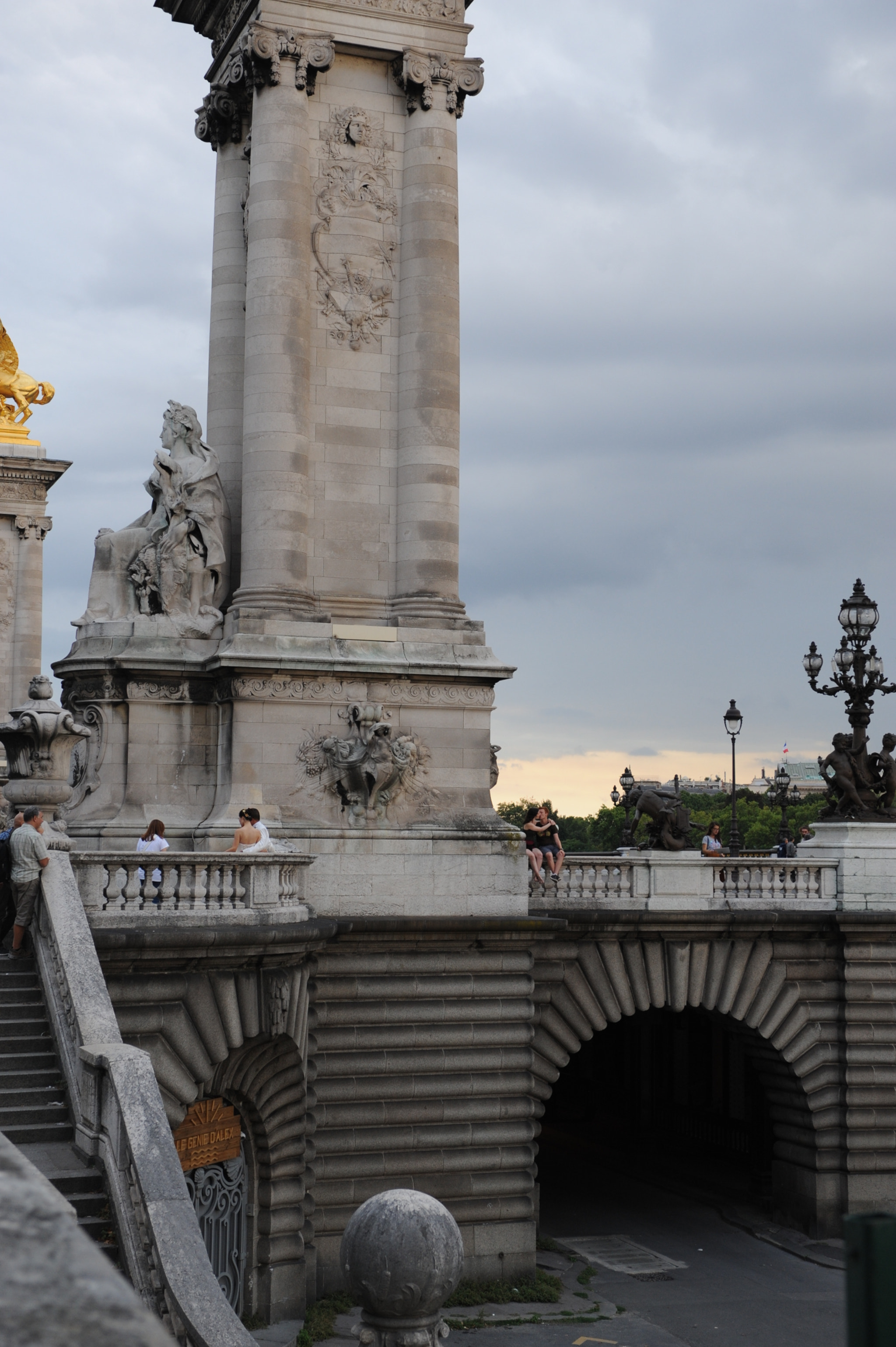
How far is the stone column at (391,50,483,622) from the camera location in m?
25.2

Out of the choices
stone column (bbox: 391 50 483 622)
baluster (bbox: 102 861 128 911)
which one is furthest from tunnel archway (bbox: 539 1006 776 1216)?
baluster (bbox: 102 861 128 911)

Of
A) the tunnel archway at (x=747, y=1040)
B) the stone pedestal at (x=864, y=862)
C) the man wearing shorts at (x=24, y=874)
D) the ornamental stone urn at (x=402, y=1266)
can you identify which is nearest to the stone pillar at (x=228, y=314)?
the tunnel archway at (x=747, y=1040)

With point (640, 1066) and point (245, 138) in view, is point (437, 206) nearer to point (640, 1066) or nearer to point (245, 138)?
point (245, 138)

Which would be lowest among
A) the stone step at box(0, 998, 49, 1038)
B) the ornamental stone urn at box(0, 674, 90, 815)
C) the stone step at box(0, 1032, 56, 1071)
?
the stone step at box(0, 1032, 56, 1071)

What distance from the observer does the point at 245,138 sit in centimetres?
2725

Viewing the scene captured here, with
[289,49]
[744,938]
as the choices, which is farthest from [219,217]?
[744,938]

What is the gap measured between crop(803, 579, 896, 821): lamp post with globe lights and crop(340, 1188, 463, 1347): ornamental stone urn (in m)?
20.0

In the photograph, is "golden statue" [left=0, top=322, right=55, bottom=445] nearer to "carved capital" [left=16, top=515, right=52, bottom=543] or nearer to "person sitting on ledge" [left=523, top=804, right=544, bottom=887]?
"carved capital" [left=16, top=515, right=52, bottom=543]

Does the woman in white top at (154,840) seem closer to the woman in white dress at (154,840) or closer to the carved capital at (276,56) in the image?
the woman in white dress at (154,840)

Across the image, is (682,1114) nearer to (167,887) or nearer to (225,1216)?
(225,1216)

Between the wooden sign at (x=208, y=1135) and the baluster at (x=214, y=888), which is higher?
the baluster at (x=214, y=888)

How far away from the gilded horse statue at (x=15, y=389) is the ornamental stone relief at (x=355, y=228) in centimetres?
2998

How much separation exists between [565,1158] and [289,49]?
23657mm

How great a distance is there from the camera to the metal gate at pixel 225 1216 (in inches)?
803
